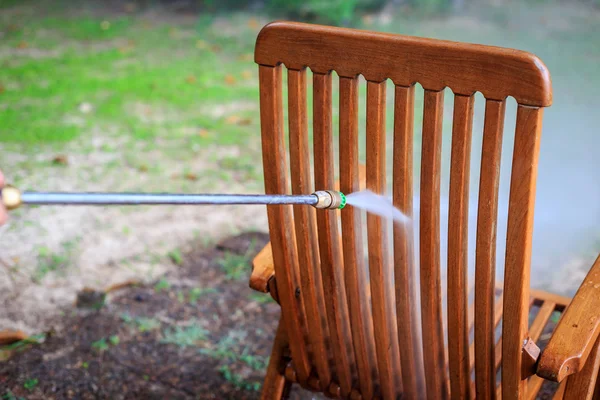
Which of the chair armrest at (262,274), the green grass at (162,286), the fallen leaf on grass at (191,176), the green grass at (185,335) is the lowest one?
the green grass at (185,335)

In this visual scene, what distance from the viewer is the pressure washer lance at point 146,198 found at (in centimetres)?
101

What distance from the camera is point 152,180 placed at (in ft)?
12.1

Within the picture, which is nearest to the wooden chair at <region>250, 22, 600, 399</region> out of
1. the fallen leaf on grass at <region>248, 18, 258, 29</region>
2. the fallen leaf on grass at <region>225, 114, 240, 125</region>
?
the fallen leaf on grass at <region>225, 114, 240, 125</region>

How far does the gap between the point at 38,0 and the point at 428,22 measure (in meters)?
4.23

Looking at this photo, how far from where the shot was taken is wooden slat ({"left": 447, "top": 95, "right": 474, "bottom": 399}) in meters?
1.21

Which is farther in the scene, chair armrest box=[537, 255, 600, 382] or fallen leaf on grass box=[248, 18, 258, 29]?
fallen leaf on grass box=[248, 18, 258, 29]

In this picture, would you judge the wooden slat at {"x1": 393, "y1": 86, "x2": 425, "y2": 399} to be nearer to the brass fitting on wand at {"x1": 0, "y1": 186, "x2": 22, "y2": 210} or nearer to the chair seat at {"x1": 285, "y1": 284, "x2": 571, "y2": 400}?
the chair seat at {"x1": 285, "y1": 284, "x2": 571, "y2": 400}

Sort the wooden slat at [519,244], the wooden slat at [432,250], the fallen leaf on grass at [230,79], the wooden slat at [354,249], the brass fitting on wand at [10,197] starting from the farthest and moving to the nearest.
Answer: the fallen leaf on grass at [230,79]
the wooden slat at [354,249]
the wooden slat at [432,250]
the wooden slat at [519,244]
the brass fitting on wand at [10,197]

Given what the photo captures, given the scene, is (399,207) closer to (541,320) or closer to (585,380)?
(585,380)

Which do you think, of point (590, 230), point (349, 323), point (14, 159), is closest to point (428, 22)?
point (590, 230)

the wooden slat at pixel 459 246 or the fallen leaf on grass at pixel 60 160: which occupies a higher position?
the wooden slat at pixel 459 246

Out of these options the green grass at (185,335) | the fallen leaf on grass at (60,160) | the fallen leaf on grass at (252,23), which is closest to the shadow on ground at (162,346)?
the green grass at (185,335)

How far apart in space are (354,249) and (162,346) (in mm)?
1350

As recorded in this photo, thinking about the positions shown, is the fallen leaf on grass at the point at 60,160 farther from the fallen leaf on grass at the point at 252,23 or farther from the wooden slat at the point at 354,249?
the fallen leaf on grass at the point at 252,23
